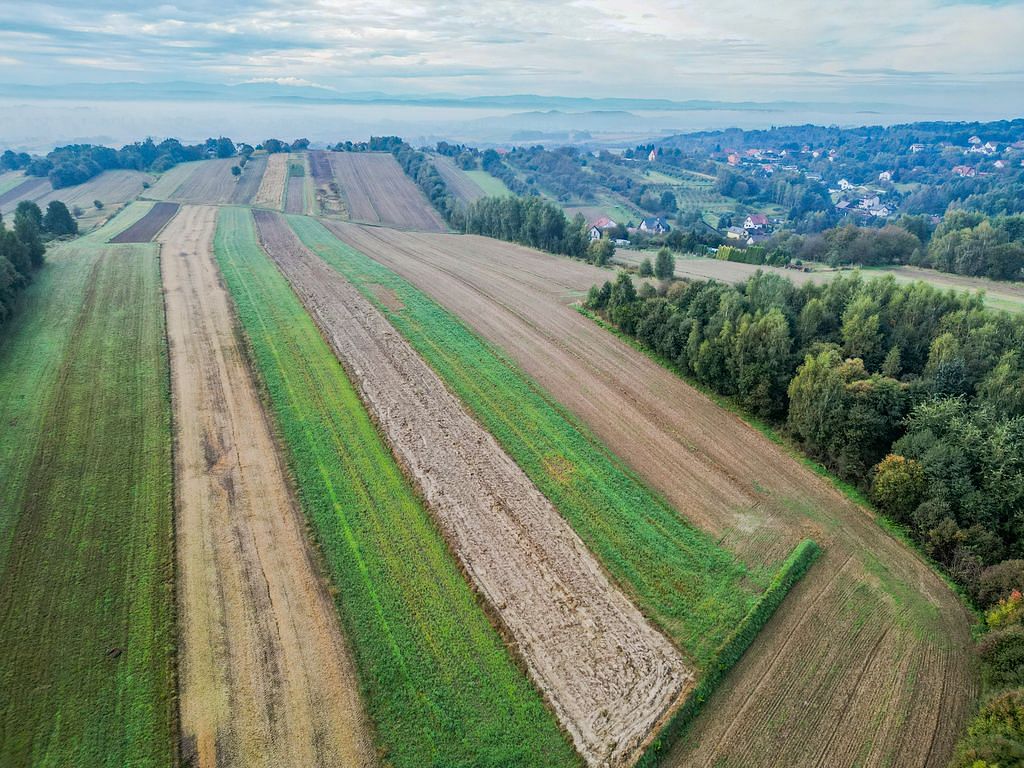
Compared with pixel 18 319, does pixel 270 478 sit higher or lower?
lower

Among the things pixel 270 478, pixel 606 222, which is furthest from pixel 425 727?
pixel 606 222

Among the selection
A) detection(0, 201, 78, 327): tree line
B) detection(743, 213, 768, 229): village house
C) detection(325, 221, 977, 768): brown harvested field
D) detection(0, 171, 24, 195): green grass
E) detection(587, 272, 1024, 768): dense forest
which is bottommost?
detection(325, 221, 977, 768): brown harvested field

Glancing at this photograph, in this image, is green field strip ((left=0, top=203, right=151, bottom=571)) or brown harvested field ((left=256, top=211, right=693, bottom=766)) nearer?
brown harvested field ((left=256, top=211, right=693, bottom=766))

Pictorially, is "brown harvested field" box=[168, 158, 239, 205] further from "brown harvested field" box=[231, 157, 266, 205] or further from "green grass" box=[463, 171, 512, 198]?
"green grass" box=[463, 171, 512, 198]

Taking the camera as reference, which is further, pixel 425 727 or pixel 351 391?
pixel 351 391

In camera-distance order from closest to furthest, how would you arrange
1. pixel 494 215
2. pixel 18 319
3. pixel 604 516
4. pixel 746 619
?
pixel 746 619 < pixel 604 516 < pixel 18 319 < pixel 494 215

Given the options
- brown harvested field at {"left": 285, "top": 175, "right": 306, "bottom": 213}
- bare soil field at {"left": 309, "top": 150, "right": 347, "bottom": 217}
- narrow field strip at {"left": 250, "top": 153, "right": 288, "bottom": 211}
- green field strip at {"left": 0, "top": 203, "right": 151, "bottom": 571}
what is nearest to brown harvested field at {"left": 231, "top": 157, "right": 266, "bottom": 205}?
narrow field strip at {"left": 250, "top": 153, "right": 288, "bottom": 211}

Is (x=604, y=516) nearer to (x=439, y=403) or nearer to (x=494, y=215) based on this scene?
(x=439, y=403)
